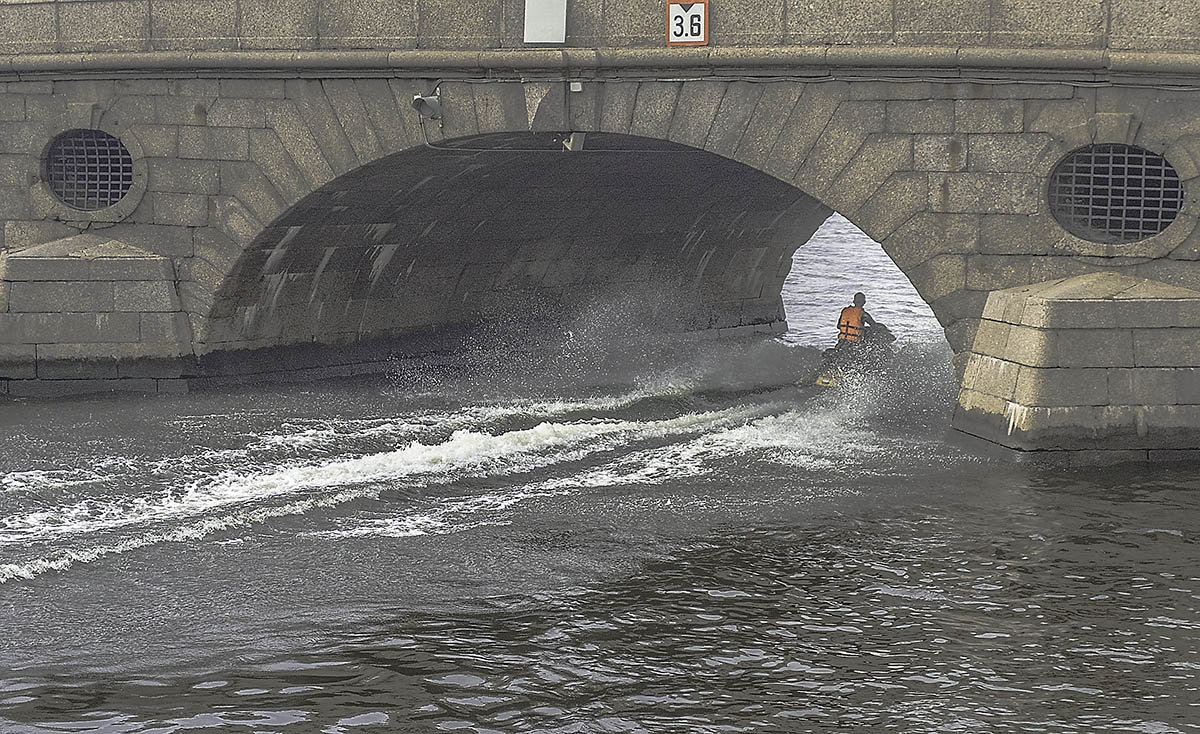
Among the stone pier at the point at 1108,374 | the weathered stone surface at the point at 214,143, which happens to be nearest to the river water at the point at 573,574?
the stone pier at the point at 1108,374

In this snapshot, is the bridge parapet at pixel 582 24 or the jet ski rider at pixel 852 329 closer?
the bridge parapet at pixel 582 24

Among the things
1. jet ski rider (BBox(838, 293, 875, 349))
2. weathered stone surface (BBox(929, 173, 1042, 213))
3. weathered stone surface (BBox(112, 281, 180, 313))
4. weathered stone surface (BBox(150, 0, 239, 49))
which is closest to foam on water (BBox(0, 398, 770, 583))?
jet ski rider (BBox(838, 293, 875, 349))

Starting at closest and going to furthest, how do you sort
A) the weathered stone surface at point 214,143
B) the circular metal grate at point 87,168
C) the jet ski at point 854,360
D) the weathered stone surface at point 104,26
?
1. the weathered stone surface at point 214,143
2. the weathered stone surface at point 104,26
3. the circular metal grate at point 87,168
4. the jet ski at point 854,360

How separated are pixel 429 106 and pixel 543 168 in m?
3.34

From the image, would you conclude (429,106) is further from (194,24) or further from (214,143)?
(194,24)

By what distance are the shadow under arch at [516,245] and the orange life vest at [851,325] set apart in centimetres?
209

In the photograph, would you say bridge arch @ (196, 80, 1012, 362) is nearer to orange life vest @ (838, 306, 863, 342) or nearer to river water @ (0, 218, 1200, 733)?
→ river water @ (0, 218, 1200, 733)

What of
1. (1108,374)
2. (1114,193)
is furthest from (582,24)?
(1108,374)

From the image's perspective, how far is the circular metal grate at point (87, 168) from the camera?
1844cm

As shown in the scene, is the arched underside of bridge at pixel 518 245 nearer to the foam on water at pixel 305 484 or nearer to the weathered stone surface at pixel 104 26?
the weathered stone surface at pixel 104 26

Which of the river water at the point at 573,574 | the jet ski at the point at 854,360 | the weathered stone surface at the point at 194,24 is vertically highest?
the weathered stone surface at the point at 194,24

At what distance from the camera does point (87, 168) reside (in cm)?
1858

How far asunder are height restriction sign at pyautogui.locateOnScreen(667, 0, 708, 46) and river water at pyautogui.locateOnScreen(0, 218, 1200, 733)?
3.70 meters

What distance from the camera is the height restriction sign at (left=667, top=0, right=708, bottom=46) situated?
1558 centimetres
